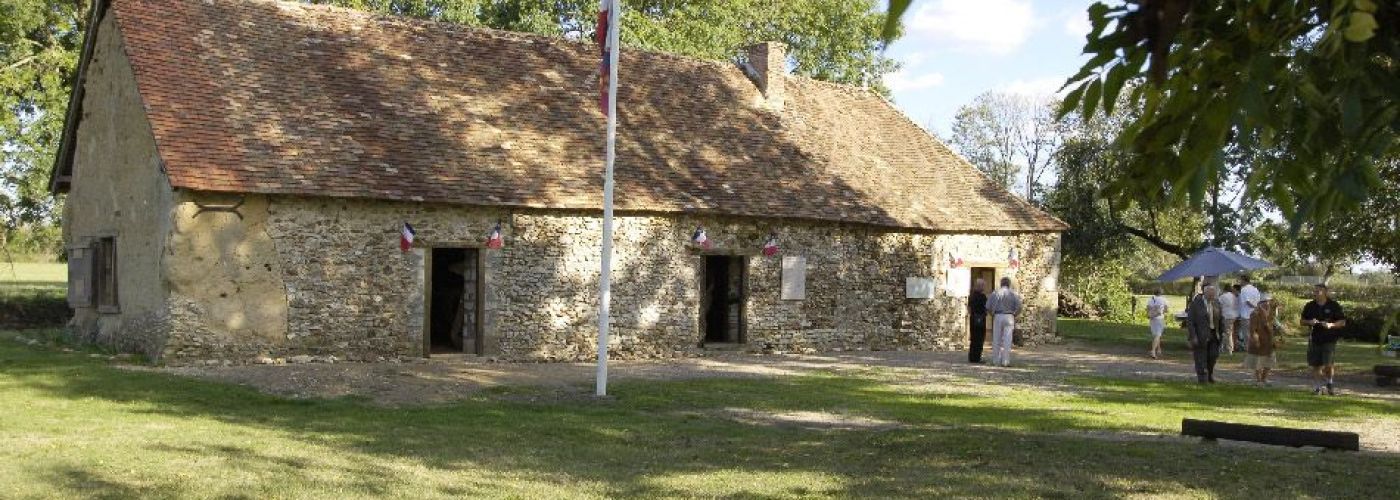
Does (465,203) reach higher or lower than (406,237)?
higher

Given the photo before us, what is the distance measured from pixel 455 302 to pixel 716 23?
14547 millimetres

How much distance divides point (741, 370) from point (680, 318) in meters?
A: 2.85

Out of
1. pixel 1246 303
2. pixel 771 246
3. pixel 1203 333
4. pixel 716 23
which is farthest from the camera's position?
pixel 716 23

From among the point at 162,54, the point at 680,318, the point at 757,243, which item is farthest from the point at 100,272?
the point at 757,243

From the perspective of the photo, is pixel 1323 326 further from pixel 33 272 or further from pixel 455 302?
pixel 33 272

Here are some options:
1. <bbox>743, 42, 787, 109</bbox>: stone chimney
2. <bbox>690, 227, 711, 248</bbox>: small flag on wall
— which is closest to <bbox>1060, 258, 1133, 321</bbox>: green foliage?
<bbox>743, 42, 787, 109</bbox>: stone chimney

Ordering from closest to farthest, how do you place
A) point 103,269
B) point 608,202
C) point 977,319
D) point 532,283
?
point 608,202 < point 532,283 < point 103,269 < point 977,319

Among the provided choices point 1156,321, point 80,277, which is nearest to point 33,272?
point 80,277

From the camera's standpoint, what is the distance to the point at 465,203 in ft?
60.7

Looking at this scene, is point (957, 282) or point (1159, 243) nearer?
point (957, 282)

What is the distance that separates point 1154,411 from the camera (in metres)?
14.0

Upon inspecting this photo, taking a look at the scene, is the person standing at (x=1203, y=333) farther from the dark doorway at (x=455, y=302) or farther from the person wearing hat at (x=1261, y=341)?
the dark doorway at (x=455, y=302)

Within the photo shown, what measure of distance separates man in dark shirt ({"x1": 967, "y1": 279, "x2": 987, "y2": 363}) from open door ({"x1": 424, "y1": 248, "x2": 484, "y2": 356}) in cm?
789

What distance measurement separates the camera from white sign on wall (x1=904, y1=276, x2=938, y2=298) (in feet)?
77.6
